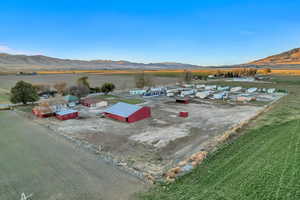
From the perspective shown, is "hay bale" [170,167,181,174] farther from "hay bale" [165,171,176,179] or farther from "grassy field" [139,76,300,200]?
"grassy field" [139,76,300,200]

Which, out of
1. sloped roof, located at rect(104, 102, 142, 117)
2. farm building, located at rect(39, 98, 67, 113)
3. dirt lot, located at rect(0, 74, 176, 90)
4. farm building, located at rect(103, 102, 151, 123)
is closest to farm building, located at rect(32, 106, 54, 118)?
farm building, located at rect(39, 98, 67, 113)

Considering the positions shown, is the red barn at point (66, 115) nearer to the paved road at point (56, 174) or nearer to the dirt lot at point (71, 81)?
the paved road at point (56, 174)

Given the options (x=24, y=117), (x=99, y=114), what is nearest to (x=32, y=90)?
(x=24, y=117)

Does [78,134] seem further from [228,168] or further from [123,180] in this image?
[228,168]

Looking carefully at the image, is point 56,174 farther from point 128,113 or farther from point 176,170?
point 128,113

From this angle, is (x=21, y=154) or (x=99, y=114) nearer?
(x=21, y=154)

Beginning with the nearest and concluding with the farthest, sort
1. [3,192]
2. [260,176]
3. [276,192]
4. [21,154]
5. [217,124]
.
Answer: [276,192] → [260,176] → [3,192] → [21,154] → [217,124]
